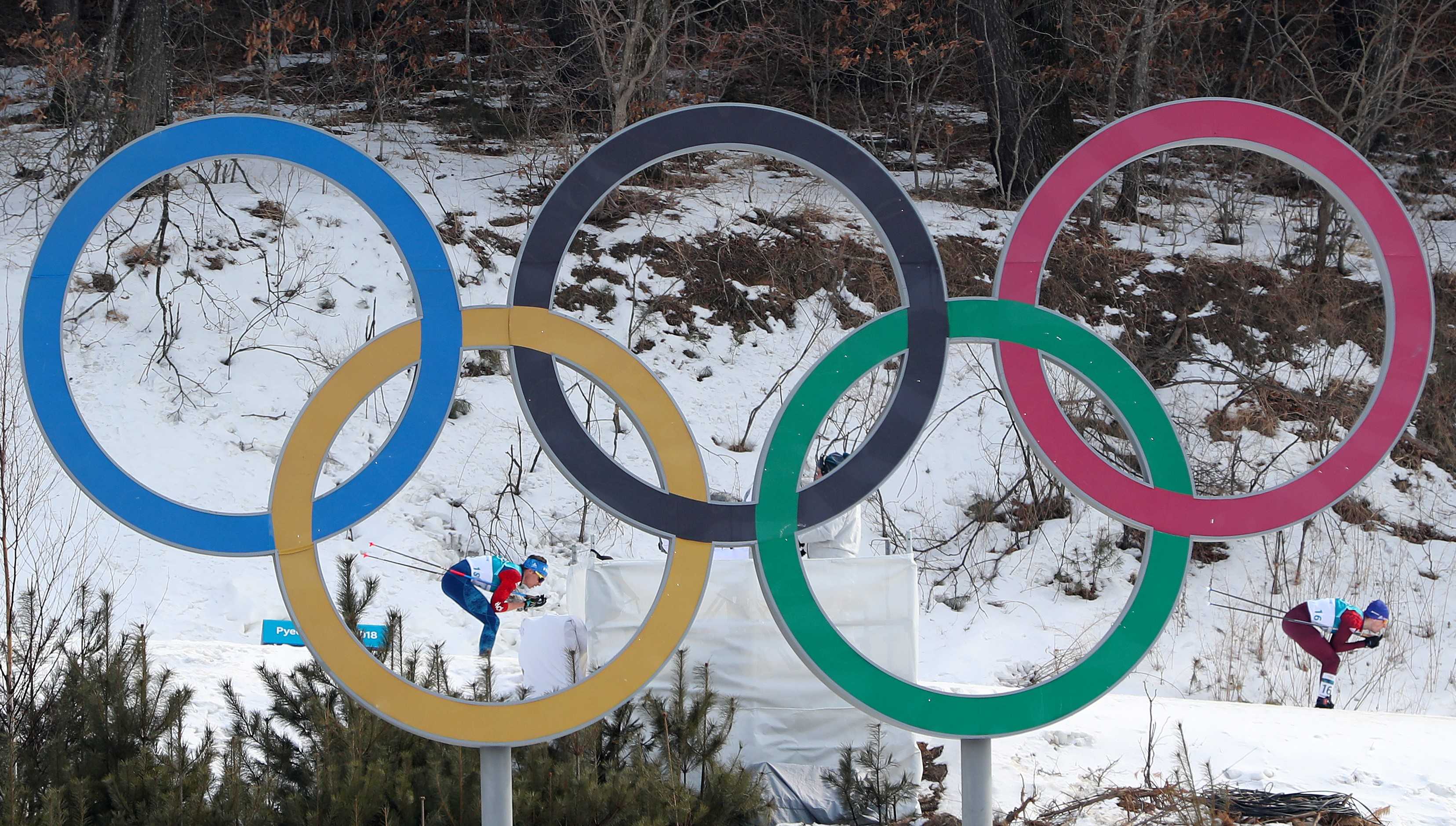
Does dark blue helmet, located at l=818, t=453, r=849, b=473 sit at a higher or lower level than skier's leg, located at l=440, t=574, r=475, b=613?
higher

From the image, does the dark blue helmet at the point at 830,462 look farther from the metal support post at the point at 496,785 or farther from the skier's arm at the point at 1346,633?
the skier's arm at the point at 1346,633

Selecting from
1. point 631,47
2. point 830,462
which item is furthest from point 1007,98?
point 830,462

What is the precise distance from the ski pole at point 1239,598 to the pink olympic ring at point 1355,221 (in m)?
5.85

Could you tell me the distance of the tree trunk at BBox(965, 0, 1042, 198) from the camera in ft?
46.8

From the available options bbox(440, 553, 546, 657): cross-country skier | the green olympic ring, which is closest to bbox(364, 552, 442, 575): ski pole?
bbox(440, 553, 546, 657): cross-country skier

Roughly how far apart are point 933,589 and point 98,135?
9533 mm

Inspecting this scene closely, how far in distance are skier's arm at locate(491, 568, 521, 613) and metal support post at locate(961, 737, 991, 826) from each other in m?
3.38

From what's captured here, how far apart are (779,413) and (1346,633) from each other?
18.5 ft

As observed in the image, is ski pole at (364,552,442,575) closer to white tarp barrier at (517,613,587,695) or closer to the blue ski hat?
the blue ski hat

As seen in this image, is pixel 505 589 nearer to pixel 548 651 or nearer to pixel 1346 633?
pixel 548 651

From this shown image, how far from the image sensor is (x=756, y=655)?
5.79 m

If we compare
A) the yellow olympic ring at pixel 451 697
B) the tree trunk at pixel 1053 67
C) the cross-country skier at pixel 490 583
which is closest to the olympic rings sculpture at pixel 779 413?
the yellow olympic ring at pixel 451 697

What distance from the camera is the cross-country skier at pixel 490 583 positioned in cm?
678

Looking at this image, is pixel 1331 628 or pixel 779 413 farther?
pixel 1331 628
